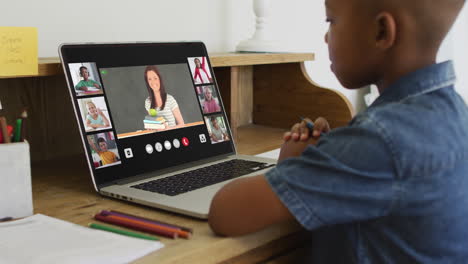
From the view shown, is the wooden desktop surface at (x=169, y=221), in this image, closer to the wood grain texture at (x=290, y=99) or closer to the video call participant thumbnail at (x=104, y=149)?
the video call participant thumbnail at (x=104, y=149)

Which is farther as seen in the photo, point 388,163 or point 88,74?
point 88,74

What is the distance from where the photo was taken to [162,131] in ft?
3.27

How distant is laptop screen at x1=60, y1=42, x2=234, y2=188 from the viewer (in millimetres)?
889

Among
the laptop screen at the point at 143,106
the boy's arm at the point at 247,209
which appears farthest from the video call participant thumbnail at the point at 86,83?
the boy's arm at the point at 247,209

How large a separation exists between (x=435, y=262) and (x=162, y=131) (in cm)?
54

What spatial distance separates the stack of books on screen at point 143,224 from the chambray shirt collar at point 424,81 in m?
0.32

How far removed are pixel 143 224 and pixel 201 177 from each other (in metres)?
0.24

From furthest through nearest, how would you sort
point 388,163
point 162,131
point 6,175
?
point 162,131, point 6,175, point 388,163

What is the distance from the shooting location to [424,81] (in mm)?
676

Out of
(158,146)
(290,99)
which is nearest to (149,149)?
(158,146)

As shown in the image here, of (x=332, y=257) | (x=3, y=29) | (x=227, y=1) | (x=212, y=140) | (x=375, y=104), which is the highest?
(x=227, y=1)

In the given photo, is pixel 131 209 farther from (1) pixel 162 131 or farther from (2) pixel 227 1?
(2) pixel 227 1

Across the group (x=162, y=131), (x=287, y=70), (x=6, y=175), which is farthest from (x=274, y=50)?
(x=6, y=175)

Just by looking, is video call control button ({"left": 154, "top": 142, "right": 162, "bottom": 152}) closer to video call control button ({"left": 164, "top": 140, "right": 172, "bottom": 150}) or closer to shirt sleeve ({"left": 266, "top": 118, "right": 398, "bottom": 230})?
video call control button ({"left": 164, "top": 140, "right": 172, "bottom": 150})
